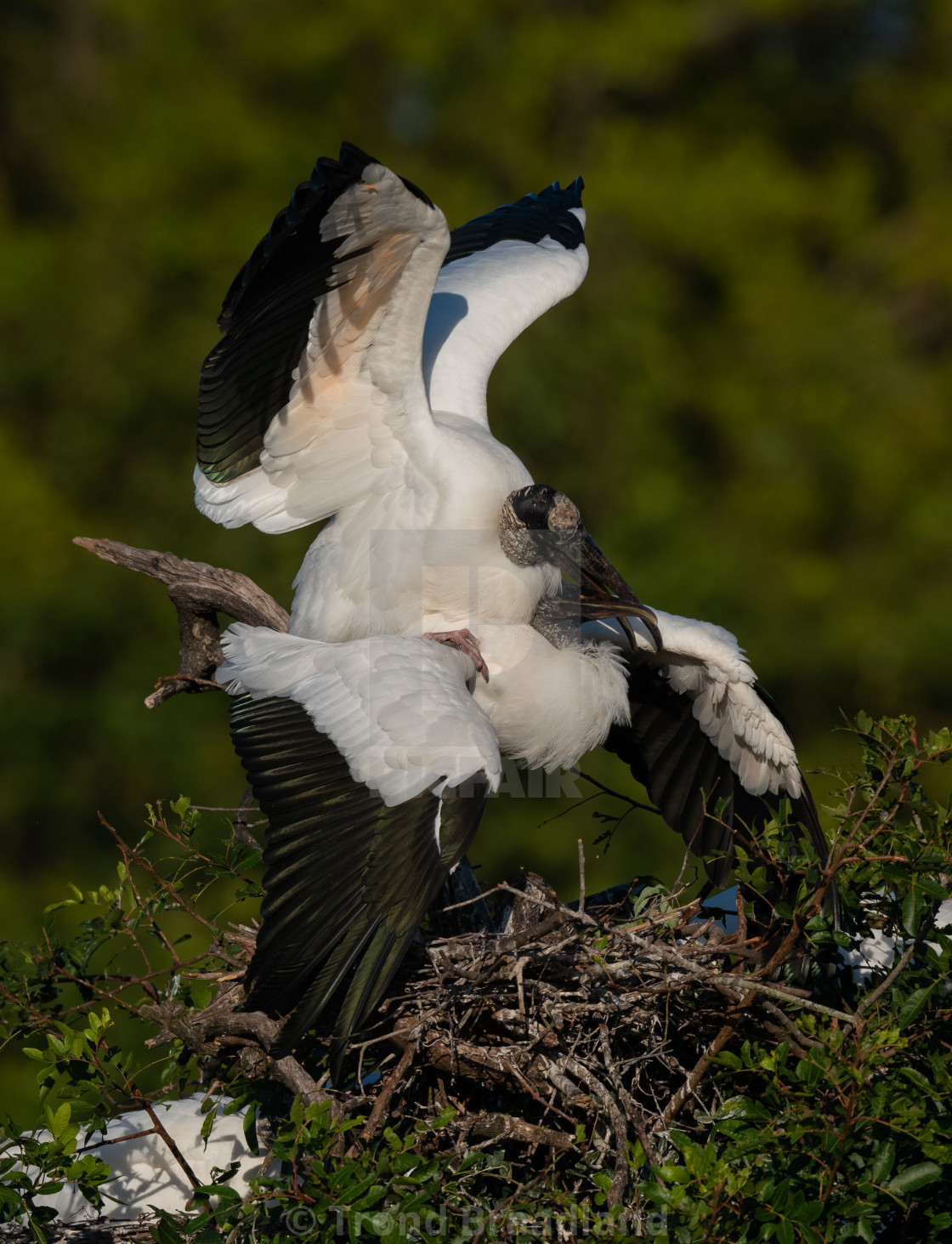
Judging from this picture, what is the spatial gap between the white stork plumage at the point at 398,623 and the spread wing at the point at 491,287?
0.01 metres

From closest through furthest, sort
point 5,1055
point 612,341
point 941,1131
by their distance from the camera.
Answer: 1. point 941,1131
2. point 5,1055
3. point 612,341

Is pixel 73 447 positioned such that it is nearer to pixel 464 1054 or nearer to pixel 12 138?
pixel 12 138

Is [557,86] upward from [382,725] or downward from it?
upward

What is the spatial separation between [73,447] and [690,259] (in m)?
5.88

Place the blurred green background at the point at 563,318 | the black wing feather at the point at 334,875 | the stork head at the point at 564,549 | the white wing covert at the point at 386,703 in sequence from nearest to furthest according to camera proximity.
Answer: the black wing feather at the point at 334,875, the white wing covert at the point at 386,703, the stork head at the point at 564,549, the blurred green background at the point at 563,318

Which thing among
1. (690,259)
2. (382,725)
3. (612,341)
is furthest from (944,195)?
(382,725)

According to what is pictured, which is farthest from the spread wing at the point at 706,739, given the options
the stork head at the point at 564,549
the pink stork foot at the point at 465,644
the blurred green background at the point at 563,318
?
the blurred green background at the point at 563,318

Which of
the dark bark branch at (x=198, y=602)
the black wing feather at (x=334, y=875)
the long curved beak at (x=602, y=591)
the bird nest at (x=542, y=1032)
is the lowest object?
the bird nest at (x=542, y=1032)

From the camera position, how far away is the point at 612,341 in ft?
36.9

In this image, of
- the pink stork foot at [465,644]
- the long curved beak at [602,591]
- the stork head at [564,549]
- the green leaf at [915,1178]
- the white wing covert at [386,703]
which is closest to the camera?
the green leaf at [915,1178]

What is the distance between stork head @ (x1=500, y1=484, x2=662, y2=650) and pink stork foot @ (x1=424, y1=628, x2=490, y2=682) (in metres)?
0.25

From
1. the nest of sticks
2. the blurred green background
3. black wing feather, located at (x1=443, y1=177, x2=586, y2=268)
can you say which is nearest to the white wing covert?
the nest of sticks

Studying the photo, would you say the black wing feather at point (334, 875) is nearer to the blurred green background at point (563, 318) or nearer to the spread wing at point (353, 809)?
the spread wing at point (353, 809)

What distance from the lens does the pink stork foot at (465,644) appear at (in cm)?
356
